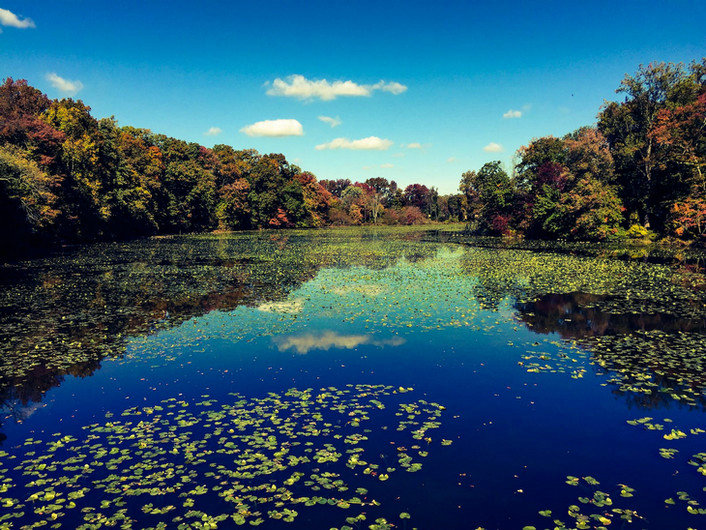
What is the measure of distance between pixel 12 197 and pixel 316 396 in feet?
133

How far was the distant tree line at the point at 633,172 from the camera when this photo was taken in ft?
145

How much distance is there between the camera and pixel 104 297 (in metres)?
21.7

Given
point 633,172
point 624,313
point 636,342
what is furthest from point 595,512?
point 633,172

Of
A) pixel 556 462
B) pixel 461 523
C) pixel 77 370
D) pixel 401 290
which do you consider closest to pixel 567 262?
pixel 401 290

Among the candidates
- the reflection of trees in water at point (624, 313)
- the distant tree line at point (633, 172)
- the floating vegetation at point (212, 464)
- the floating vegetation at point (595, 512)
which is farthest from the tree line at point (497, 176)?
the floating vegetation at point (595, 512)

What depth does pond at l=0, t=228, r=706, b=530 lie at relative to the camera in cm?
643

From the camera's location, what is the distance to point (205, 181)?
8150cm

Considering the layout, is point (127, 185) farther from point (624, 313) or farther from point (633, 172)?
point (633, 172)

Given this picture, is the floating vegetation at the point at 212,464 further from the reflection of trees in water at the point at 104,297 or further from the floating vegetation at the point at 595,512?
the reflection of trees in water at the point at 104,297

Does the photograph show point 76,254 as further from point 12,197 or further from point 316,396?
point 316,396

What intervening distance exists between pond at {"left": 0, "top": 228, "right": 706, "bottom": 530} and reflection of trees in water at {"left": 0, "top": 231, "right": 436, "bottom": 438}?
0.50ft

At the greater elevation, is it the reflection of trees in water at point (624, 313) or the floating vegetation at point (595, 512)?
the reflection of trees in water at point (624, 313)

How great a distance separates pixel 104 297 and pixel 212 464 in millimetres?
18166

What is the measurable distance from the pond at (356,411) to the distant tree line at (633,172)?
3281cm
